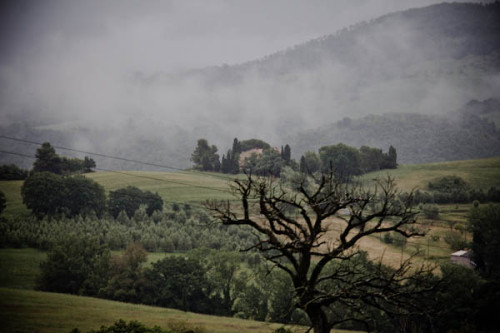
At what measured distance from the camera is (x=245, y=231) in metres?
63.9

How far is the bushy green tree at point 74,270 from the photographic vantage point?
4212 cm

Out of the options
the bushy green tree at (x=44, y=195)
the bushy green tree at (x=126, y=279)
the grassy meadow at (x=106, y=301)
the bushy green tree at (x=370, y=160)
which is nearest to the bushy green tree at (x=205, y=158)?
the grassy meadow at (x=106, y=301)

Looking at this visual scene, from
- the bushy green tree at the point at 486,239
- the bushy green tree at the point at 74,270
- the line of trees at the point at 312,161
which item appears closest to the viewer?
the bushy green tree at the point at 74,270

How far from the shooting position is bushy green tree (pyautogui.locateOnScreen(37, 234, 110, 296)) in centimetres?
4212

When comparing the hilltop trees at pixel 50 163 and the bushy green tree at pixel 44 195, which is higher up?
the hilltop trees at pixel 50 163

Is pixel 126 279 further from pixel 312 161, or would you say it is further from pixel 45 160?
pixel 312 161

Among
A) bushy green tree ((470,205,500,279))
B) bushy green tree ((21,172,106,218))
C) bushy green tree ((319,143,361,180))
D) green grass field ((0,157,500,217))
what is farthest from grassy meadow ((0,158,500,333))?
bushy green tree ((319,143,361,180))

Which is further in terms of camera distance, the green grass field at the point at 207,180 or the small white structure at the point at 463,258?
the green grass field at the point at 207,180

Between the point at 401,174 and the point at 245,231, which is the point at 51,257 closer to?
the point at 245,231

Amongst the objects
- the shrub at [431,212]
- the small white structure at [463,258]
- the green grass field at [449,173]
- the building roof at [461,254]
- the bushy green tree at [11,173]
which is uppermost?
the green grass field at [449,173]

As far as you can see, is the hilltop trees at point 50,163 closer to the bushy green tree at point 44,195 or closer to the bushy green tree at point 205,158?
the bushy green tree at point 44,195

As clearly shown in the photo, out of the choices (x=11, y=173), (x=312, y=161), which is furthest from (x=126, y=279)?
(x=312, y=161)

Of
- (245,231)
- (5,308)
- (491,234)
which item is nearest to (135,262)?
(5,308)

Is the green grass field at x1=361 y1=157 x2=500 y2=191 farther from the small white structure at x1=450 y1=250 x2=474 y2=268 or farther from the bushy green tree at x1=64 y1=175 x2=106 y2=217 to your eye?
the bushy green tree at x1=64 y1=175 x2=106 y2=217
